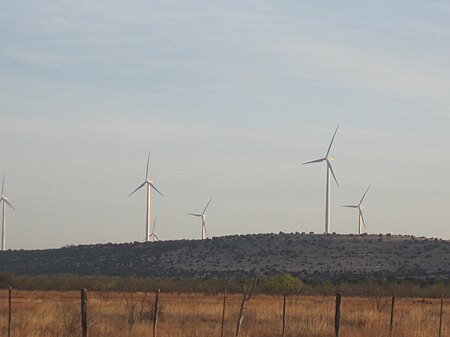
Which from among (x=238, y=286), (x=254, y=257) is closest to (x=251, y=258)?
(x=254, y=257)

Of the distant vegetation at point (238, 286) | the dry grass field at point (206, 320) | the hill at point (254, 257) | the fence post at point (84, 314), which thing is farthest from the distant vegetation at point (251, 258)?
the fence post at point (84, 314)

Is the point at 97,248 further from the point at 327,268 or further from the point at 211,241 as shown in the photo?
the point at 327,268

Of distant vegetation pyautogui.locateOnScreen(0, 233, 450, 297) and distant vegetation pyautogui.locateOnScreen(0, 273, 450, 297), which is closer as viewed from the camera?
distant vegetation pyautogui.locateOnScreen(0, 273, 450, 297)

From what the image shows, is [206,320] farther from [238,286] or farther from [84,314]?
[238,286]

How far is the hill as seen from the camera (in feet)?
414

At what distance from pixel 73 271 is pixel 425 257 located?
4594 centimetres

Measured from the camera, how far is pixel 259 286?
74875 millimetres

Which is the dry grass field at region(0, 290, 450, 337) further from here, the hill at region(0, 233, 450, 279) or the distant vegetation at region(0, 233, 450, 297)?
the hill at region(0, 233, 450, 279)

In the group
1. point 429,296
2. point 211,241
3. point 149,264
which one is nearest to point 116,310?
point 429,296

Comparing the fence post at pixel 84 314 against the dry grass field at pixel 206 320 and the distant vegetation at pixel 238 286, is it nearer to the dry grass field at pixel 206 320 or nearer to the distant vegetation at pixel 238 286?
the dry grass field at pixel 206 320

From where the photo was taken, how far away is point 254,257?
139m

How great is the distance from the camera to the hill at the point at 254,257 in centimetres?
12612

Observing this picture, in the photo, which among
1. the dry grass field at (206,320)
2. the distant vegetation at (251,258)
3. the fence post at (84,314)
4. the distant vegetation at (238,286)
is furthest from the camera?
the distant vegetation at (251,258)

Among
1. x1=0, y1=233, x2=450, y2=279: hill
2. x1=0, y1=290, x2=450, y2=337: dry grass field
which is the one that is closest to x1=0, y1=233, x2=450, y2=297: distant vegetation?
x1=0, y1=233, x2=450, y2=279: hill
